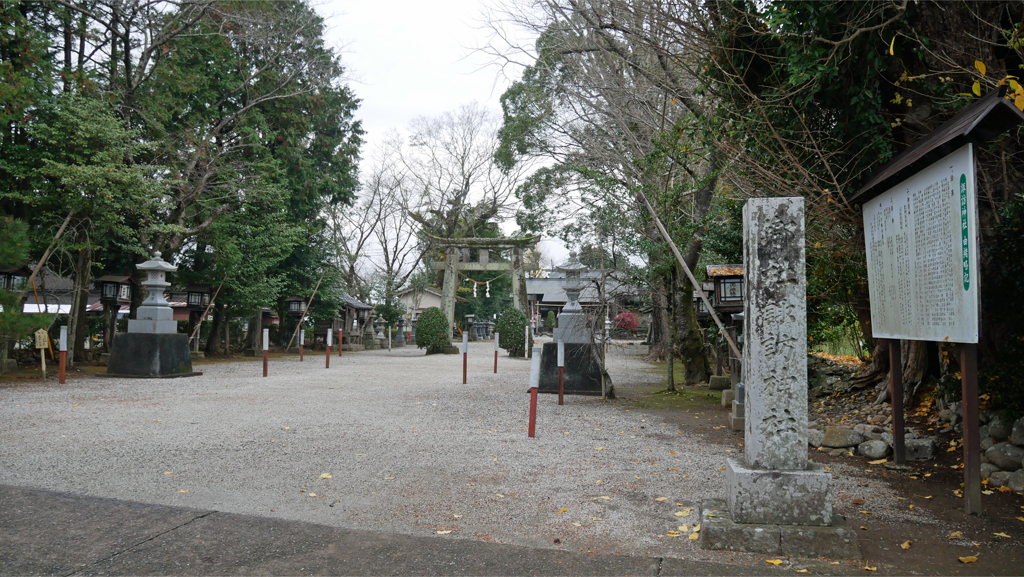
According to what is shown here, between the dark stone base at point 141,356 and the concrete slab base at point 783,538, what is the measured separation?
11.7 m

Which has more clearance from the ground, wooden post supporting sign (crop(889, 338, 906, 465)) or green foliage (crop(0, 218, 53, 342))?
green foliage (crop(0, 218, 53, 342))

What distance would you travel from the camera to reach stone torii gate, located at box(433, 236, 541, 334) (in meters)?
25.6

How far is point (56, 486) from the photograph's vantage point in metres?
4.32

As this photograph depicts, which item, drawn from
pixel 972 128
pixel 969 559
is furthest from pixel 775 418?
pixel 972 128

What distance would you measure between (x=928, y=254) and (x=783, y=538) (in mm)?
2076

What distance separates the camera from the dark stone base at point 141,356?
11977 mm

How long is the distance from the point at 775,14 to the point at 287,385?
9.64 metres

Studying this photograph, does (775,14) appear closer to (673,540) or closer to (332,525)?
(673,540)

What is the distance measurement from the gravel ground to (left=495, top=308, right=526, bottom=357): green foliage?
1247 centimetres

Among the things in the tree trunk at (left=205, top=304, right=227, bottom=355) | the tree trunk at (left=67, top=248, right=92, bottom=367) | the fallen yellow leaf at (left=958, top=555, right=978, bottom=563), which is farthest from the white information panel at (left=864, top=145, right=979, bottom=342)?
the tree trunk at (left=205, top=304, right=227, bottom=355)

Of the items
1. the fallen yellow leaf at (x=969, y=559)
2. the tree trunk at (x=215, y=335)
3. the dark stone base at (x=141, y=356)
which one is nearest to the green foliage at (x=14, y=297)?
the dark stone base at (x=141, y=356)

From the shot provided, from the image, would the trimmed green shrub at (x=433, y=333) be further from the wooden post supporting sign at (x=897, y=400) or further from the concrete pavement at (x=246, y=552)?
the concrete pavement at (x=246, y=552)

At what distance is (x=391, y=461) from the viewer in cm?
533

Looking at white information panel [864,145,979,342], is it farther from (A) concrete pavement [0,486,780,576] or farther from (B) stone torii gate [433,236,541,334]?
(B) stone torii gate [433,236,541,334]
